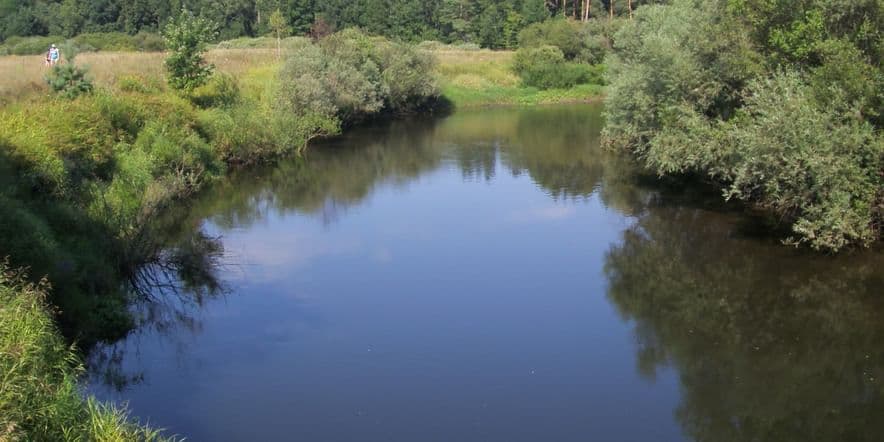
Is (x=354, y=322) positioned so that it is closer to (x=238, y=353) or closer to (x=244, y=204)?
(x=238, y=353)

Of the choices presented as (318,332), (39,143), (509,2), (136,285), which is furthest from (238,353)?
(509,2)

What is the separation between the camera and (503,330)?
1486 centimetres

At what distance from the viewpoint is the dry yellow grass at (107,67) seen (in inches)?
944

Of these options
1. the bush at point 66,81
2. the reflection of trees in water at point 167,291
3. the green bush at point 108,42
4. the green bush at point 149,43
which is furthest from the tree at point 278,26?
the reflection of trees in water at point 167,291

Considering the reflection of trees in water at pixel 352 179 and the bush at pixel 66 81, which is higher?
the bush at pixel 66 81

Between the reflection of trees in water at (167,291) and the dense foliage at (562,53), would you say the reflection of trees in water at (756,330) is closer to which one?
the reflection of trees in water at (167,291)

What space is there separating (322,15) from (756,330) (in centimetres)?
5612

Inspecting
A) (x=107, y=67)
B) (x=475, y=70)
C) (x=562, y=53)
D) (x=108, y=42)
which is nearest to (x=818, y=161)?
(x=107, y=67)

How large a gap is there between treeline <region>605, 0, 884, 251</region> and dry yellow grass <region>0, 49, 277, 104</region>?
57.8ft

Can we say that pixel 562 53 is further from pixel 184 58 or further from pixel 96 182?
pixel 96 182

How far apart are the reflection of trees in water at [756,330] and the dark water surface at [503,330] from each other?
4cm

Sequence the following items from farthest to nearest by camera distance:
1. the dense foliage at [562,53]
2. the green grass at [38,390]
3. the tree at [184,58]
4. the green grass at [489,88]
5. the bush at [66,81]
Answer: the dense foliage at [562,53] → the green grass at [489,88] → the tree at [184,58] → the bush at [66,81] → the green grass at [38,390]

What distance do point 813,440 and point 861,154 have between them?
7680 mm

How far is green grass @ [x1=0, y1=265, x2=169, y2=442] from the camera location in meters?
8.00
